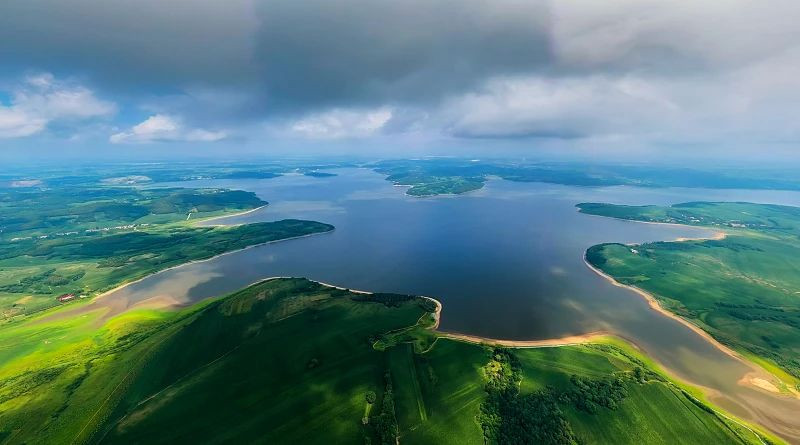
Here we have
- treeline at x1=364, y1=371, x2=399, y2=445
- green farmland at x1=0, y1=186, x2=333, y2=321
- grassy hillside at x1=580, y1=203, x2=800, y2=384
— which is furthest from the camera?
green farmland at x1=0, y1=186, x2=333, y2=321

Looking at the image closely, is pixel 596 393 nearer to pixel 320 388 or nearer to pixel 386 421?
pixel 386 421

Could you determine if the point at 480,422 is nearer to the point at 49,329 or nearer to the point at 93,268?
the point at 49,329

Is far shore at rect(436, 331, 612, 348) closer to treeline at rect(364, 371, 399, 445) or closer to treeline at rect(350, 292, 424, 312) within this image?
treeline at rect(350, 292, 424, 312)

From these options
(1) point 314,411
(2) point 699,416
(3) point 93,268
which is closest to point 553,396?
(2) point 699,416

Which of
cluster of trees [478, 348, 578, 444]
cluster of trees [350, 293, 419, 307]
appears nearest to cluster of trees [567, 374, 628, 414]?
cluster of trees [478, 348, 578, 444]

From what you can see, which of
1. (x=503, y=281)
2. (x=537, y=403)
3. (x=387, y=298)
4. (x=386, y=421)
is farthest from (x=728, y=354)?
(x=387, y=298)

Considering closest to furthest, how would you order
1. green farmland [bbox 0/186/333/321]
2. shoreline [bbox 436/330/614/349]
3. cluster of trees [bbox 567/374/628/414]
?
cluster of trees [bbox 567/374/628/414]
shoreline [bbox 436/330/614/349]
green farmland [bbox 0/186/333/321]
